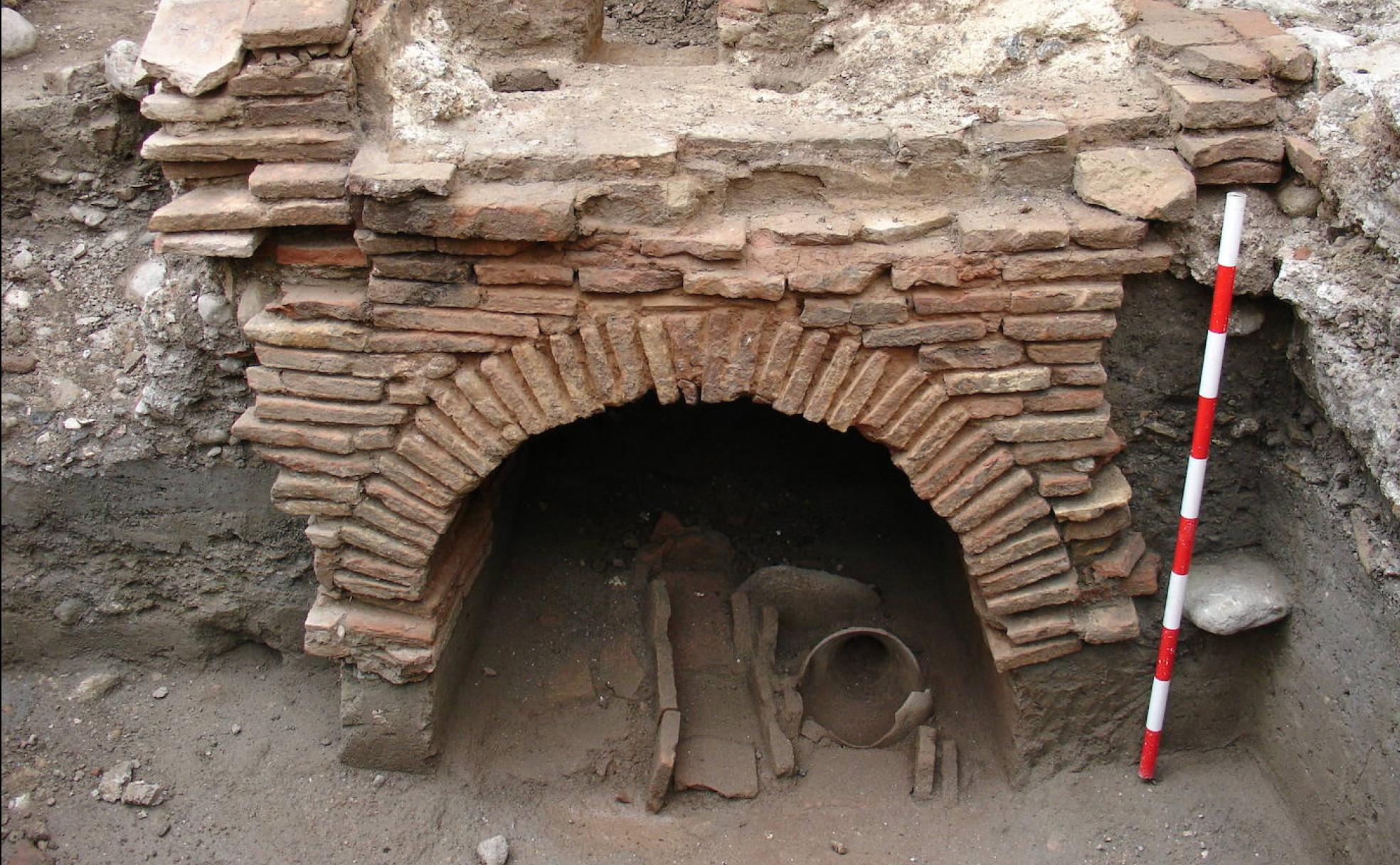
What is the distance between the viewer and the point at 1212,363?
354 centimetres

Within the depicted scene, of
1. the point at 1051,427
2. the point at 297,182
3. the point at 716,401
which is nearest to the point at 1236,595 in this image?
the point at 1051,427

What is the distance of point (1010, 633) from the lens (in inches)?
152

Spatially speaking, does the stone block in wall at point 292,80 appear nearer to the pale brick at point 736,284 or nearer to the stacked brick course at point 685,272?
the stacked brick course at point 685,272

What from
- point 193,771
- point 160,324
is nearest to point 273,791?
point 193,771

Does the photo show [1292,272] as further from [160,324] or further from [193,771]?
[193,771]

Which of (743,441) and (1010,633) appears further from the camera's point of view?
(743,441)

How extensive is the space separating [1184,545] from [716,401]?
1468mm

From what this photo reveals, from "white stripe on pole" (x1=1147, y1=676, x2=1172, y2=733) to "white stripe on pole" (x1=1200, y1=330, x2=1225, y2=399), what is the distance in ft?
3.13

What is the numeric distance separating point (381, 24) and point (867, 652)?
2.80m

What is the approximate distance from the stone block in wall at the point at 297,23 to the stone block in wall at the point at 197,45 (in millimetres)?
58

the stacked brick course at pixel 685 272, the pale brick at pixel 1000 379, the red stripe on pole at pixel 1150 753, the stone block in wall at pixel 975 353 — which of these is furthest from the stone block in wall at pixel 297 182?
the red stripe on pole at pixel 1150 753

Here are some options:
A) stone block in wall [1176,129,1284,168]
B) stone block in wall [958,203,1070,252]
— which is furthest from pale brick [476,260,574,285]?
stone block in wall [1176,129,1284,168]

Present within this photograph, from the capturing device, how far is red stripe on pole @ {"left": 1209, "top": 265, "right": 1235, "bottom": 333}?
11.3ft

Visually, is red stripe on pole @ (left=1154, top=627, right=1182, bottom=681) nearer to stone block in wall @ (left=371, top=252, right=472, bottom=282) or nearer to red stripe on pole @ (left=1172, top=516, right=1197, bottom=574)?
red stripe on pole @ (left=1172, top=516, right=1197, bottom=574)
